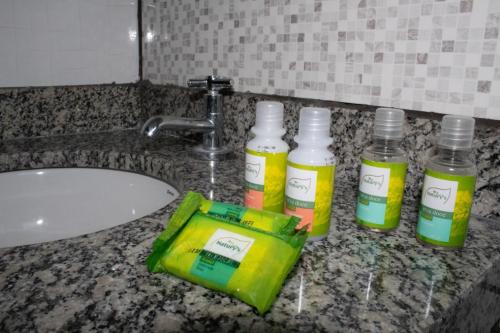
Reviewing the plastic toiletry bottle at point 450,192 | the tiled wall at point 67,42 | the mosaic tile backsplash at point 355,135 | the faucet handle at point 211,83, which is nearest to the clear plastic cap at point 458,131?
the plastic toiletry bottle at point 450,192

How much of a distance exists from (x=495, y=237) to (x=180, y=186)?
0.51 metres

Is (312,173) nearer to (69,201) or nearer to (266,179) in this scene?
(266,179)

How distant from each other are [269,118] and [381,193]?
0.55 feet

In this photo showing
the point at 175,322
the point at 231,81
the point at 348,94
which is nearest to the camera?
the point at 175,322

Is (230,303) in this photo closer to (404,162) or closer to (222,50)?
(404,162)

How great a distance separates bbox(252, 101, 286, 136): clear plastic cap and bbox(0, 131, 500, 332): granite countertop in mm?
154

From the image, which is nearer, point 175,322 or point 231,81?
point 175,322

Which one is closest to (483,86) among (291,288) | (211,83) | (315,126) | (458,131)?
(458,131)

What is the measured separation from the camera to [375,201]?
1.70 feet

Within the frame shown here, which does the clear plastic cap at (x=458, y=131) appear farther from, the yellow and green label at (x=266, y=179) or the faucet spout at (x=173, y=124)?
the faucet spout at (x=173, y=124)

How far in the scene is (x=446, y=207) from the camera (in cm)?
47

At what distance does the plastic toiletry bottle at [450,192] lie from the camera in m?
0.46

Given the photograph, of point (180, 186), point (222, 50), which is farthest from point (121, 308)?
point (222, 50)

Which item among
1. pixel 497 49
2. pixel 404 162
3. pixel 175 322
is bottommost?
pixel 175 322
